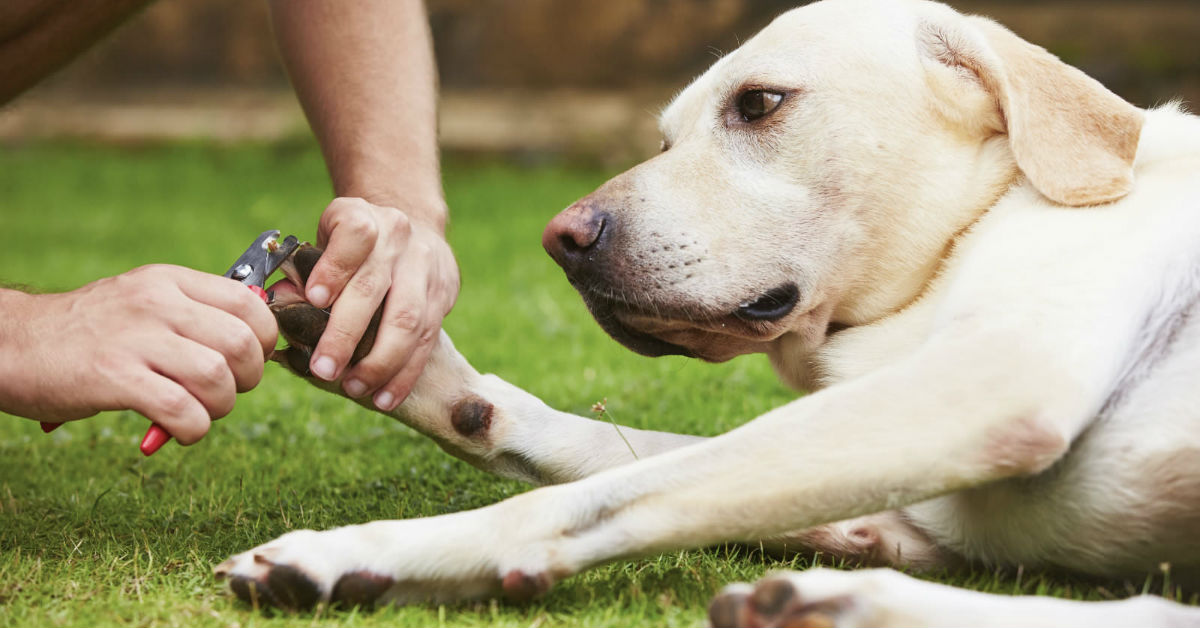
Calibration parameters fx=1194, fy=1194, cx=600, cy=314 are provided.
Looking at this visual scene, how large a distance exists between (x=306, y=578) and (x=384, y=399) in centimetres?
62

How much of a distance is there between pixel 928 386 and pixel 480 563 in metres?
0.76

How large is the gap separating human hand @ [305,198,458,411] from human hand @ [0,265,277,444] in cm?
21

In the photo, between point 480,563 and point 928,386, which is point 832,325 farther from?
point 480,563

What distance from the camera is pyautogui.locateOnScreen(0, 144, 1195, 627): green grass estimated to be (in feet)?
6.28

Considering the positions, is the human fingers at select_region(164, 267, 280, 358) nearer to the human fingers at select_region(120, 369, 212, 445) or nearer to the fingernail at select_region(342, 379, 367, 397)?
the human fingers at select_region(120, 369, 212, 445)

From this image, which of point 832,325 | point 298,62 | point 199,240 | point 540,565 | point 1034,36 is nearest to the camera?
point 540,565

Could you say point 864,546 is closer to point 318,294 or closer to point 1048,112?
point 1048,112

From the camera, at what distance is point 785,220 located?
250cm

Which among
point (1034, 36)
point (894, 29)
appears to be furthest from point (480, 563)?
point (1034, 36)

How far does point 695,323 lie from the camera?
2518mm

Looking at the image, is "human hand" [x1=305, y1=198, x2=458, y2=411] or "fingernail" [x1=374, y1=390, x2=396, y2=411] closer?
"human hand" [x1=305, y1=198, x2=458, y2=411]

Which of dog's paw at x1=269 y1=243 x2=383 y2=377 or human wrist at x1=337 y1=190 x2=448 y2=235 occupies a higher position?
human wrist at x1=337 y1=190 x2=448 y2=235

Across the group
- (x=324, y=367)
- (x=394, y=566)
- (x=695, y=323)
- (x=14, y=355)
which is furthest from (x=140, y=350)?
(x=695, y=323)

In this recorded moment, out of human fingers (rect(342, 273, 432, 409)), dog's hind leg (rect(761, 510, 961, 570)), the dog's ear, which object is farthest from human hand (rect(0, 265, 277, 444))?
the dog's ear
